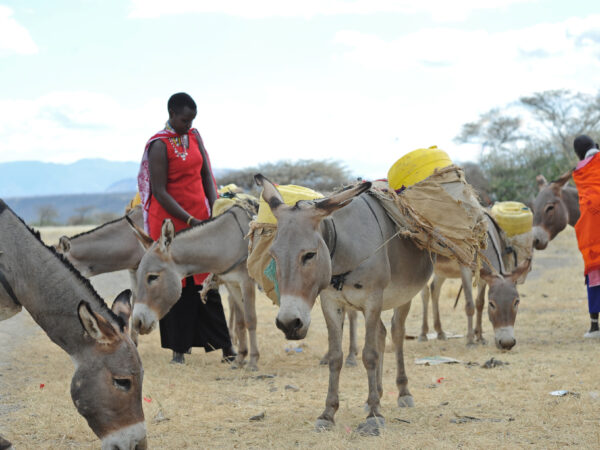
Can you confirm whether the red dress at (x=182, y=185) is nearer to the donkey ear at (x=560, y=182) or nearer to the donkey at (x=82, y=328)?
the donkey at (x=82, y=328)

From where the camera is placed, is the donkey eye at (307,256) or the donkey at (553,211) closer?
the donkey eye at (307,256)

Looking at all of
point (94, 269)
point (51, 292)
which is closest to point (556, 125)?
point (94, 269)

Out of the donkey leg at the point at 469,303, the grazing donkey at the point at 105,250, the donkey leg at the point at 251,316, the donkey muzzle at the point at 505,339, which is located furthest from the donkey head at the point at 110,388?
the donkey leg at the point at 469,303

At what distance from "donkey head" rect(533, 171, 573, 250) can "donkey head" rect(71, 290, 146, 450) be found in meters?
7.67

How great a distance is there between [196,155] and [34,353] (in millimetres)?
3338

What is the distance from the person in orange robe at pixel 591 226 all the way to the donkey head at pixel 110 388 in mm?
6507

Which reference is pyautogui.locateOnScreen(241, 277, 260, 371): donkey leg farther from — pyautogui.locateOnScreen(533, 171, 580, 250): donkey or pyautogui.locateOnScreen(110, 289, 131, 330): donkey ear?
pyautogui.locateOnScreen(533, 171, 580, 250): donkey

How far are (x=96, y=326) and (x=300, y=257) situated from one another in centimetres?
124

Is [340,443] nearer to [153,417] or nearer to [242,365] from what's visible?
[153,417]

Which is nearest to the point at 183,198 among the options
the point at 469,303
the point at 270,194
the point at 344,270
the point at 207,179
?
the point at 207,179

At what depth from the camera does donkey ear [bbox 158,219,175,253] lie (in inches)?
237

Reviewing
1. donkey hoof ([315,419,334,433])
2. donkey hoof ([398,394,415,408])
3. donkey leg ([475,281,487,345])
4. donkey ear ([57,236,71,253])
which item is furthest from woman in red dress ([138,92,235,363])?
donkey leg ([475,281,487,345])

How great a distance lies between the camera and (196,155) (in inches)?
267

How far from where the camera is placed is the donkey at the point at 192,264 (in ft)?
20.2
